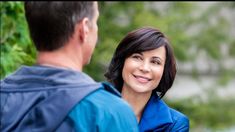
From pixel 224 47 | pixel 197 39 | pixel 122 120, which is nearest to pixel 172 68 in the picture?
pixel 122 120

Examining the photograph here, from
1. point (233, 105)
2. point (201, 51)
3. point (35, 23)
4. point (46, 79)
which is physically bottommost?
point (233, 105)

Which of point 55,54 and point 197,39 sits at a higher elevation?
point 55,54

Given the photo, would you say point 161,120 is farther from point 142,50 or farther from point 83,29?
point 83,29

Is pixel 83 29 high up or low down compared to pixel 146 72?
up

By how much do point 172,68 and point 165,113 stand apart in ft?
1.03

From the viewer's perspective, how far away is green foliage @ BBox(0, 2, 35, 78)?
20.0 feet

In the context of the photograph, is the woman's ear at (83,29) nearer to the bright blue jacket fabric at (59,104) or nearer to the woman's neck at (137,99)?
the bright blue jacket fabric at (59,104)

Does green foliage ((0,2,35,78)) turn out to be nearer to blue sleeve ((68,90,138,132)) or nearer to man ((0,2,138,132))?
man ((0,2,138,132))

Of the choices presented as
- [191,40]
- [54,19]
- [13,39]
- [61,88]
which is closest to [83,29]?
[54,19]

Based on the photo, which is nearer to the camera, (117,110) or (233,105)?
(117,110)

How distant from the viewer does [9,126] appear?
2682 millimetres

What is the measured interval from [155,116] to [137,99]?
170 millimetres

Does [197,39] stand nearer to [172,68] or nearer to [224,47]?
[224,47]

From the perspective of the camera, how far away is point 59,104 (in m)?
2.63
